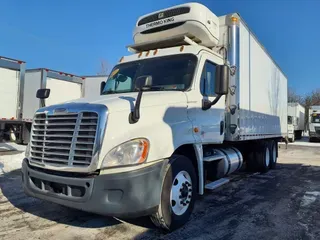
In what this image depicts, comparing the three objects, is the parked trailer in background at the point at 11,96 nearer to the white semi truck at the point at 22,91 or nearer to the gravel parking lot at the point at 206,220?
the white semi truck at the point at 22,91

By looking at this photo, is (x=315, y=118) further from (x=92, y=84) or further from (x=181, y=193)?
(x=181, y=193)

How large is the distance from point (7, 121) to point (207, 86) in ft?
34.5

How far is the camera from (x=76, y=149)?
3.53 meters

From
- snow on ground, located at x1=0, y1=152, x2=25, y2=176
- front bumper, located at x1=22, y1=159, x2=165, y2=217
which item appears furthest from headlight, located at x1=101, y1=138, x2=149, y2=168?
snow on ground, located at x1=0, y1=152, x2=25, y2=176

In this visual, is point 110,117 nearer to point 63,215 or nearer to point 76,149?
point 76,149

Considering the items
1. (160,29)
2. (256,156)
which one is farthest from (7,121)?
(256,156)

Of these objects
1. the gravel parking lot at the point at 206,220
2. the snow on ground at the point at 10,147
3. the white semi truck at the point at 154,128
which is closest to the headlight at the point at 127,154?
the white semi truck at the point at 154,128

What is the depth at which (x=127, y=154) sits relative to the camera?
3.44 m

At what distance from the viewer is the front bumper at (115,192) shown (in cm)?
335

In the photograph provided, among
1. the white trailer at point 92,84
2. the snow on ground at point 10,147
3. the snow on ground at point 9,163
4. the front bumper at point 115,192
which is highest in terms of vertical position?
the white trailer at point 92,84

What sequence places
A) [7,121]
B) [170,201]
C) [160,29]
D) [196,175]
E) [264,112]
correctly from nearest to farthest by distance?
[170,201] → [196,175] → [160,29] → [264,112] → [7,121]

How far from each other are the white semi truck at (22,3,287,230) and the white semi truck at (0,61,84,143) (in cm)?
813

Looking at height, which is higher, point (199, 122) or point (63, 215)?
point (199, 122)

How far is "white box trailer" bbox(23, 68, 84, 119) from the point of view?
13.7 metres
